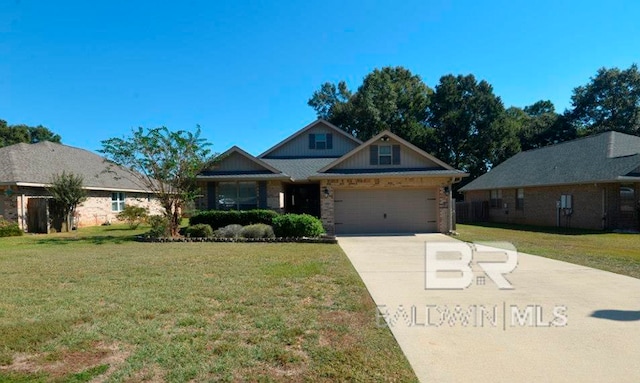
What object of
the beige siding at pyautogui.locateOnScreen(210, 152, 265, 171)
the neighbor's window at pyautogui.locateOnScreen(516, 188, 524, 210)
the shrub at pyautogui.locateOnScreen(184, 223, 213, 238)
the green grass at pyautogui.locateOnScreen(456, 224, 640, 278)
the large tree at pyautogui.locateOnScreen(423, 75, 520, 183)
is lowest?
the green grass at pyautogui.locateOnScreen(456, 224, 640, 278)

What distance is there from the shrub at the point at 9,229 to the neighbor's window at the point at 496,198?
92.8 feet

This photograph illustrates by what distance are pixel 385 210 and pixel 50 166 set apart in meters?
19.9

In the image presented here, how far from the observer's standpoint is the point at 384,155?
16953 millimetres

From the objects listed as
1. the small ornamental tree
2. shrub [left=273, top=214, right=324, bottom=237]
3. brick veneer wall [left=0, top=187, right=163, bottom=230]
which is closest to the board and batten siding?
shrub [left=273, top=214, right=324, bottom=237]

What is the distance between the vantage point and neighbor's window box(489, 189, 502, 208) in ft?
82.8

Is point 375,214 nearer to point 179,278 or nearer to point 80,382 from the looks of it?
point 179,278

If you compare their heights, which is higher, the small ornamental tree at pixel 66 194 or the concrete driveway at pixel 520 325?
the small ornamental tree at pixel 66 194

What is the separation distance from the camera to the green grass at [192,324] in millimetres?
3396

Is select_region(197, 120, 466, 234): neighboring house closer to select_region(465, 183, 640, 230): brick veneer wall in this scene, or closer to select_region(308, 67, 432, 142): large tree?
select_region(465, 183, 640, 230): brick veneer wall

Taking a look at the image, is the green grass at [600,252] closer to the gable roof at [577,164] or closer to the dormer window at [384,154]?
the gable roof at [577,164]

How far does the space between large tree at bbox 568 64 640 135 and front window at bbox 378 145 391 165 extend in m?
32.2

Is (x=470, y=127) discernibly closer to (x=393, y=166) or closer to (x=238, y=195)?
(x=393, y=166)

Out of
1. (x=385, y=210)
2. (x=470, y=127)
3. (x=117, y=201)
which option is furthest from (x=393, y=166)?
(x=470, y=127)

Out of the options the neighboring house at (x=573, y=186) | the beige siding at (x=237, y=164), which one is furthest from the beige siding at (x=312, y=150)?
the neighboring house at (x=573, y=186)
